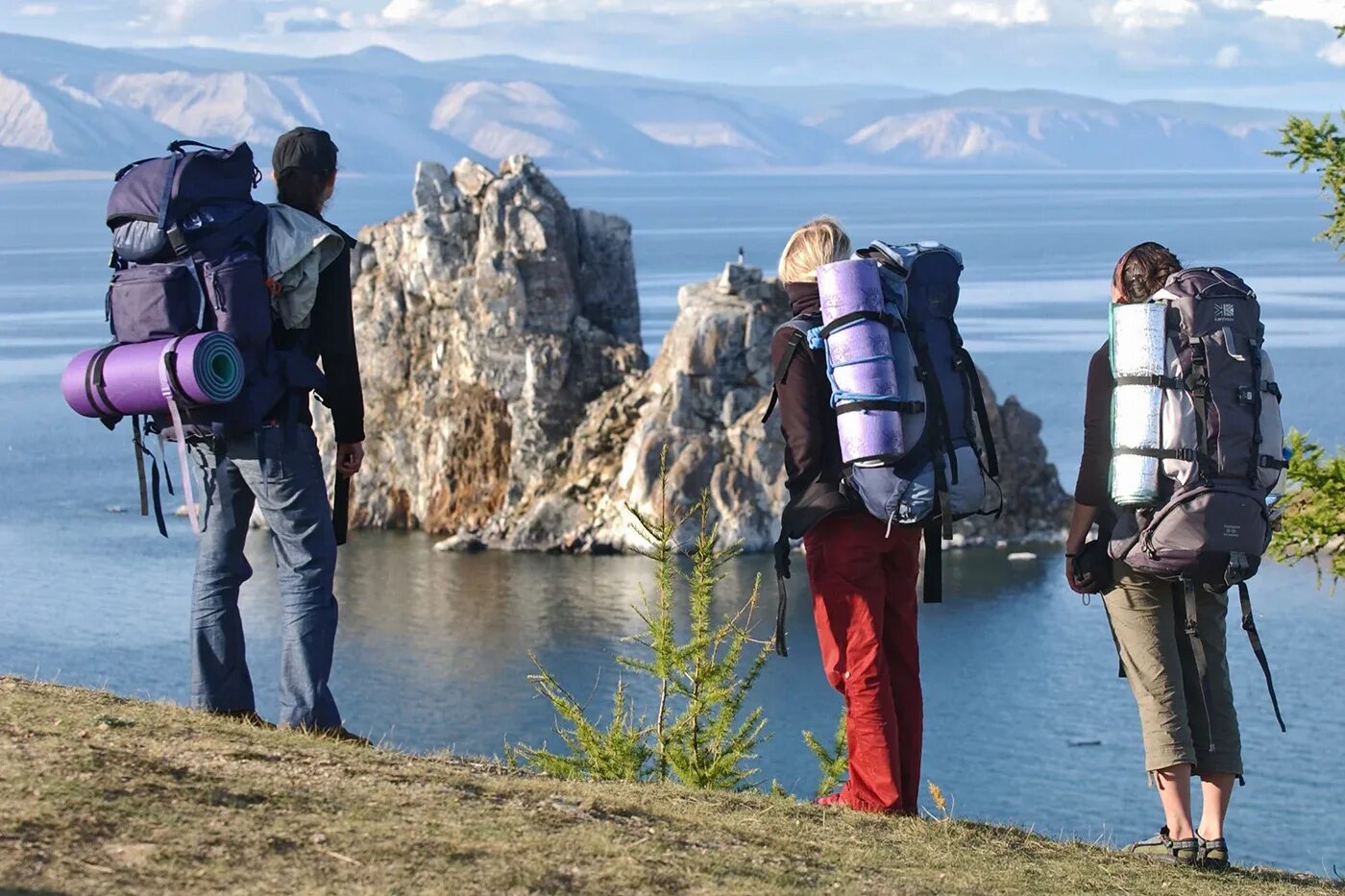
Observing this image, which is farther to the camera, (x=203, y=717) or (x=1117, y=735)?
(x=1117, y=735)

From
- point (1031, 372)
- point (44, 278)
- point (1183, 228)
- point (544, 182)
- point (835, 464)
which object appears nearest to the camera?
point (835, 464)

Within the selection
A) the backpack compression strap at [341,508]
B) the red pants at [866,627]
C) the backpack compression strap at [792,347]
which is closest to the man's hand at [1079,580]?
the red pants at [866,627]

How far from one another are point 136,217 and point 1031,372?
255ft

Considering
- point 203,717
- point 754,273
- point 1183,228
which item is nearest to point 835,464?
point 203,717

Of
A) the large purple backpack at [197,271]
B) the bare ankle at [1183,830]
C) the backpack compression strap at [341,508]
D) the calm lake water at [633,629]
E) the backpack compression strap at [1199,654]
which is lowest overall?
the calm lake water at [633,629]

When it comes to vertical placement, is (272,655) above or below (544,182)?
below

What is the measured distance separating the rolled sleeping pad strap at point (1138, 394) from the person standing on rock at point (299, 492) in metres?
2.89

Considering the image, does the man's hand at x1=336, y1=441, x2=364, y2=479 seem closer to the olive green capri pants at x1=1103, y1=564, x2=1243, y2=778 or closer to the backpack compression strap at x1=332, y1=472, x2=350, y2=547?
the backpack compression strap at x1=332, y1=472, x2=350, y2=547

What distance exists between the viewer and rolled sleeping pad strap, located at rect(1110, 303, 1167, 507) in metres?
6.70

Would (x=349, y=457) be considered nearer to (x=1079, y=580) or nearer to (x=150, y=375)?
(x=150, y=375)

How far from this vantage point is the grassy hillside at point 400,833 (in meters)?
5.54

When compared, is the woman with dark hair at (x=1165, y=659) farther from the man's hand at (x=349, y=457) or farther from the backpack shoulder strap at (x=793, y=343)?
the man's hand at (x=349, y=457)

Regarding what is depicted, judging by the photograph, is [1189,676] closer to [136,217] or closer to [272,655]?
[136,217]

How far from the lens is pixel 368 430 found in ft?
235
